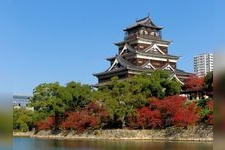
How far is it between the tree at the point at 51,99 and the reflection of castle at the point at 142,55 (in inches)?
303

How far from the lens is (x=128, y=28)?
2013 inches

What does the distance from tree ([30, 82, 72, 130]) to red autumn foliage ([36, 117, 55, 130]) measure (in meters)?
0.60

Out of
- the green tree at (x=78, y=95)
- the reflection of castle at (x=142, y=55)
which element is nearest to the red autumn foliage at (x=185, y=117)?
the green tree at (x=78, y=95)

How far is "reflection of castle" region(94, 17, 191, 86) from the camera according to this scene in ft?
148

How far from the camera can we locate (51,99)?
40.0m

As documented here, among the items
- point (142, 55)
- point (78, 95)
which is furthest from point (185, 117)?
point (142, 55)

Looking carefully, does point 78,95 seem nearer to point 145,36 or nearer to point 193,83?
point 193,83

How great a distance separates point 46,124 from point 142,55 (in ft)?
47.6

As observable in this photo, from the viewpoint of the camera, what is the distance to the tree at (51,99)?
39.1 metres

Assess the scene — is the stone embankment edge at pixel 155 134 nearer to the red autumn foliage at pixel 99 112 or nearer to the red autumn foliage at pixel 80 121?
the red autumn foliage at pixel 80 121

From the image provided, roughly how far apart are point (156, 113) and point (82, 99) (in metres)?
11.4

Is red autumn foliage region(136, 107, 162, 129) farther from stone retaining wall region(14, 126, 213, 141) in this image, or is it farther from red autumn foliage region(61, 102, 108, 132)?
red autumn foliage region(61, 102, 108, 132)

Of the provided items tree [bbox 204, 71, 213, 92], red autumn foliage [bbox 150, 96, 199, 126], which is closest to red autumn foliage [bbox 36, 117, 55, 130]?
red autumn foliage [bbox 150, 96, 199, 126]

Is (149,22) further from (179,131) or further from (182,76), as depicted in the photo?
(179,131)
